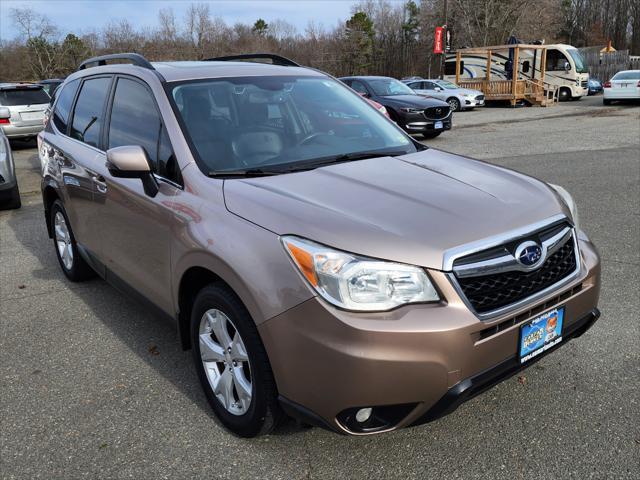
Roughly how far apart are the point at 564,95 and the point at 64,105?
30.0m

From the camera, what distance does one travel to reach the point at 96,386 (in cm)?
336

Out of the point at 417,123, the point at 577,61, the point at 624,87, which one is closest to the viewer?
the point at 417,123

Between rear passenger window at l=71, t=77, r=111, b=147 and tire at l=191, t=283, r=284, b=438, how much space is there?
1.89m

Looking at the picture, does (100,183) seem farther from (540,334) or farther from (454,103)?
(454,103)

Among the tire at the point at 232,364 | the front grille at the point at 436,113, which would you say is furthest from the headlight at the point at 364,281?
the front grille at the point at 436,113

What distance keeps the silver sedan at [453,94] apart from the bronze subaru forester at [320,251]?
2313cm

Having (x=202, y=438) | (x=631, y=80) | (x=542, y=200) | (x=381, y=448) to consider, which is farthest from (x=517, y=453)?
(x=631, y=80)

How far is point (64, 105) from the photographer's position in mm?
4852

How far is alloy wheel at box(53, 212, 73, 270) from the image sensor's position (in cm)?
496

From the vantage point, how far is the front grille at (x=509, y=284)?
7.52 feet

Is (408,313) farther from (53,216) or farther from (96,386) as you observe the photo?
(53,216)

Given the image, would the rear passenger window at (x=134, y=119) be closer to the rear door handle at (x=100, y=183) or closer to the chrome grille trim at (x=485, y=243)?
the rear door handle at (x=100, y=183)

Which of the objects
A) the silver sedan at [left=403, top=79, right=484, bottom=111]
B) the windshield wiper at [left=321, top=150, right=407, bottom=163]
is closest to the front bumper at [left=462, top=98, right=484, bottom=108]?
the silver sedan at [left=403, top=79, right=484, bottom=111]

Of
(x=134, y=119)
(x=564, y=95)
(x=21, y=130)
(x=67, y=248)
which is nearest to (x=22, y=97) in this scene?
(x=21, y=130)
